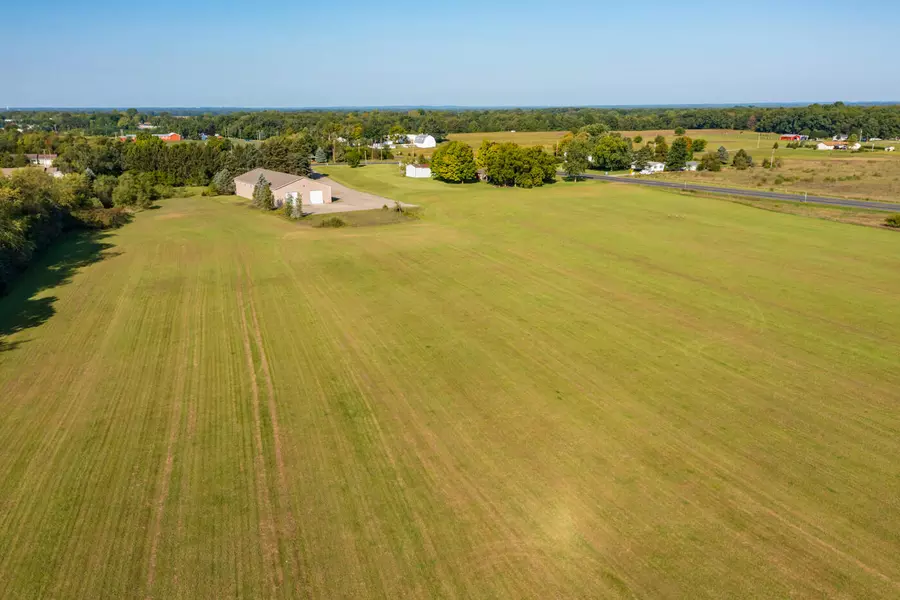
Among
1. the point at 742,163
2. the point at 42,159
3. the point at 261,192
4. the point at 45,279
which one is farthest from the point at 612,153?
the point at 42,159

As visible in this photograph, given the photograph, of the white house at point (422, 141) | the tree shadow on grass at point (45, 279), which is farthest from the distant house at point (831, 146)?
the tree shadow on grass at point (45, 279)

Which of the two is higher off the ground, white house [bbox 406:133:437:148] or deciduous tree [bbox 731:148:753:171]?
white house [bbox 406:133:437:148]

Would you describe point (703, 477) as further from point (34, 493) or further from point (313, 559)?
point (34, 493)

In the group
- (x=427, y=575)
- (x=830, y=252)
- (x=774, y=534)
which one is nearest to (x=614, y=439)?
(x=774, y=534)

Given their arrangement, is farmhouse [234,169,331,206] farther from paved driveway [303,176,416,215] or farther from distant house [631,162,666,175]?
distant house [631,162,666,175]

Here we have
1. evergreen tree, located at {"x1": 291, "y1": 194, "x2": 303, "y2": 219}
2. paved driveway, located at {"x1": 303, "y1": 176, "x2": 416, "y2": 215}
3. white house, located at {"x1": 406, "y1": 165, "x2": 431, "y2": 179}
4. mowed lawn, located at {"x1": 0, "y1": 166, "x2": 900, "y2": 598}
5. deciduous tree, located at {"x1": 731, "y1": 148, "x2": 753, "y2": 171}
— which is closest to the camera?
mowed lawn, located at {"x1": 0, "y1": 166, "x2": 900, "y2": 598}

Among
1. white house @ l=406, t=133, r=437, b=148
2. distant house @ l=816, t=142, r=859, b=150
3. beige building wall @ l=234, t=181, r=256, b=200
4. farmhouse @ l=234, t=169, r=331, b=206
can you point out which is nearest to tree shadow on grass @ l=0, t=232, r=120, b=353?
farmhouse @ l=234, t=169, r=331, b=206

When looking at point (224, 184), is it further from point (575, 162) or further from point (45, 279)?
point (575, 162)
